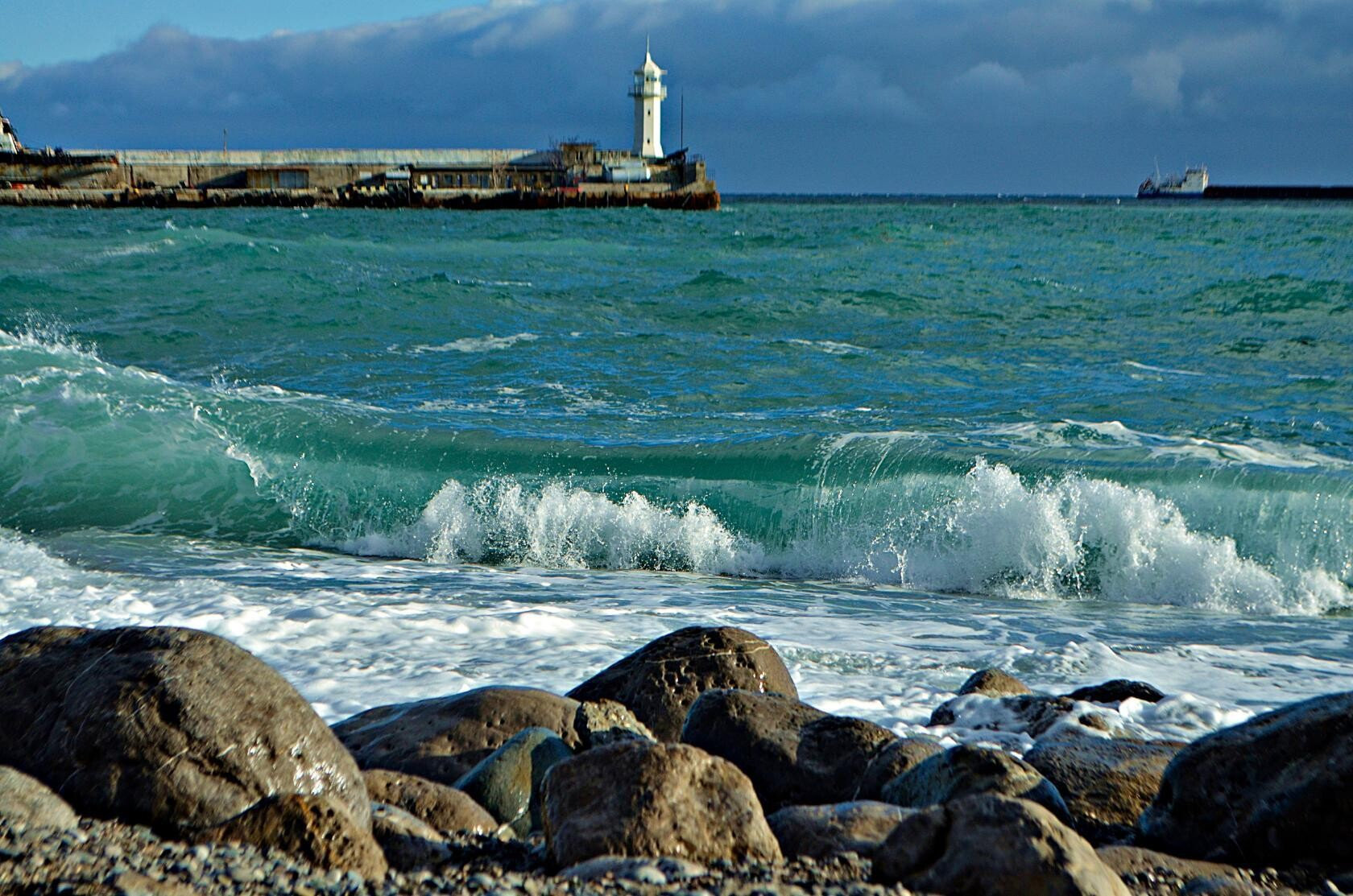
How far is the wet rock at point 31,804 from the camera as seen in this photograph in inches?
106

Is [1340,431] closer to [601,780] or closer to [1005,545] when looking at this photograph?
[1005,545]

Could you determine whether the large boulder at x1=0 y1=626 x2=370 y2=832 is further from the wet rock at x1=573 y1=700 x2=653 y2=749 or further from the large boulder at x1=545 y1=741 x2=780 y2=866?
the wet rock at x1=573 y1=700 x2=653 y2=749

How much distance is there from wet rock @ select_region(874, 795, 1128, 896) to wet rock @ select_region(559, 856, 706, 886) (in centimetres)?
41

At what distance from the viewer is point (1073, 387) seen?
12.4 m

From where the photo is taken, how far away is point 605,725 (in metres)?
3.70

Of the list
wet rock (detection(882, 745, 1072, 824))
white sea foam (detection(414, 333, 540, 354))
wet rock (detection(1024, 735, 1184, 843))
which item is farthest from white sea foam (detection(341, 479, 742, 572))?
white sea foam (detection(414, 333, 540, 354))

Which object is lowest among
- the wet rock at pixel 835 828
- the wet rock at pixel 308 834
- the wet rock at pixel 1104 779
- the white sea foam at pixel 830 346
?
the wet rock at pixel 1104 779

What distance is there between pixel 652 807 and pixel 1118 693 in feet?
8.03

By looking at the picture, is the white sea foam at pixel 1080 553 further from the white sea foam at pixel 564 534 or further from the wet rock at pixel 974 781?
the wet rock at pixel 974 781

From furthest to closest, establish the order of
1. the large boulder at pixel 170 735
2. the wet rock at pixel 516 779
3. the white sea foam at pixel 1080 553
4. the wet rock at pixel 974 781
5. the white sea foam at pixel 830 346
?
the white sea foam at pixel 830 346 < the white sea foam at pixel 1080 553 < the wet rock at pixel 516 779 < the wet rock at pixel 974 781 < the large boulder at pixel 170 735

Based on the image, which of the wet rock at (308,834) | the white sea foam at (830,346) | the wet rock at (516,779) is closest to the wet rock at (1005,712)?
the wet rock at (516,779)

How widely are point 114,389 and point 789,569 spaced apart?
697 cm

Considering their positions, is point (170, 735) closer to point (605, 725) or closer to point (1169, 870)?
point (605, 725)

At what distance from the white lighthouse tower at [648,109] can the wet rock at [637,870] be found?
7561 centimetres
